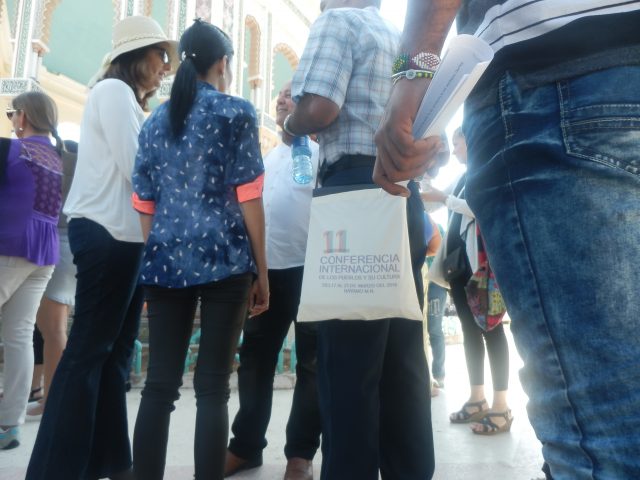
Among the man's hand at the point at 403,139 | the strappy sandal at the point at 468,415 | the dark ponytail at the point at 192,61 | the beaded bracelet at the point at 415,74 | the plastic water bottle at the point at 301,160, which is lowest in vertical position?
the strappy sandal at the point at 468,415

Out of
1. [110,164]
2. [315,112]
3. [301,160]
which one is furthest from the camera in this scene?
[301,160]

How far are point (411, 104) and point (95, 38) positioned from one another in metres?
14.9

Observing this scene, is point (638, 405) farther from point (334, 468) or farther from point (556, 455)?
point (334, 468)

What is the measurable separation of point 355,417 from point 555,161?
893mm

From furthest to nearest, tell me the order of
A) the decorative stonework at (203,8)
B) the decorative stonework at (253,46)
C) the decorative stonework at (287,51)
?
the decorative stonework at (287,51)
the decorative stonework at (253,46)
the decorative stonework at (203,8)

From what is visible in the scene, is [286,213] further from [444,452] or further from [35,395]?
[35,395]

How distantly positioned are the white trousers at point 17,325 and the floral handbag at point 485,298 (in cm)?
190

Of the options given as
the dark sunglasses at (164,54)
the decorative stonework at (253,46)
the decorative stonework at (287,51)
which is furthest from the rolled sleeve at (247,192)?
the decorative stonework at (287,51)

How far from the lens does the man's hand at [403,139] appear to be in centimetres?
76

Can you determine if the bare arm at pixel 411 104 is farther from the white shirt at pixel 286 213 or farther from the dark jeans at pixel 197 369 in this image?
the white shirt at pixel 286 213

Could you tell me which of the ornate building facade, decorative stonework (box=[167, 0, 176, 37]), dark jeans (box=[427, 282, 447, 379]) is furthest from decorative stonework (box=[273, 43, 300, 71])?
dark jeans (box=[427, 282, 447, 379])

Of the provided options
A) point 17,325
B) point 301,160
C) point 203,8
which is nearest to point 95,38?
point 203,8

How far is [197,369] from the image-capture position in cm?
152

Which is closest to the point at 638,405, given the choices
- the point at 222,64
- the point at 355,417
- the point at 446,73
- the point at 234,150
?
the point at 446,73
